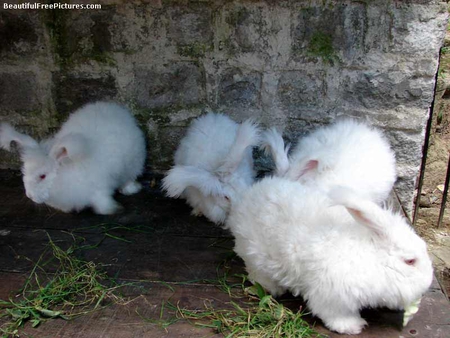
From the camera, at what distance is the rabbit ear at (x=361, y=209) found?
179 centimetres

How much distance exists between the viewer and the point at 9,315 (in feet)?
6.89

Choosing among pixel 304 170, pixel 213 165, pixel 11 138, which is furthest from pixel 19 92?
pixel 304 170

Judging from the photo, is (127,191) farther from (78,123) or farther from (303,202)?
(303,202)

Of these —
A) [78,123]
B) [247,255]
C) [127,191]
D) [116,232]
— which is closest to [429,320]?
[247,255]

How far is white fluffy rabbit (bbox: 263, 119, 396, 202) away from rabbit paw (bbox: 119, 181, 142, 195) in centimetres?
101

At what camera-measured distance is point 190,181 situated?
2.54 m

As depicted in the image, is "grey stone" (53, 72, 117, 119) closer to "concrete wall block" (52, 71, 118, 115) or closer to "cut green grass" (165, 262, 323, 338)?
"concrete wall block" (52, 71, 118, 115)

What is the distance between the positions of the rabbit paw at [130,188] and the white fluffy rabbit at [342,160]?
1.01 meters

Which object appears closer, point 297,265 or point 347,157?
point 297,265

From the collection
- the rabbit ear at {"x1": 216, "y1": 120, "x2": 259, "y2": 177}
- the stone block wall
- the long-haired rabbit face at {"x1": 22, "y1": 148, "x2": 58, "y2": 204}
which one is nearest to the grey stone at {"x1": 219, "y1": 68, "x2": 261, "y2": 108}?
the stone block wall

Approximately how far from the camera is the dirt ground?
136 inches

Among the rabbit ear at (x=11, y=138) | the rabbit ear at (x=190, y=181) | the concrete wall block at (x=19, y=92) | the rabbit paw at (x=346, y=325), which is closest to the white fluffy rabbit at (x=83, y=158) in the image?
the rabbit ear at (x=11, y=138)

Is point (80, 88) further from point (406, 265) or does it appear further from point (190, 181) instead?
point (406, 265)

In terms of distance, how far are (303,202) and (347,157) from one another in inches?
28.6
